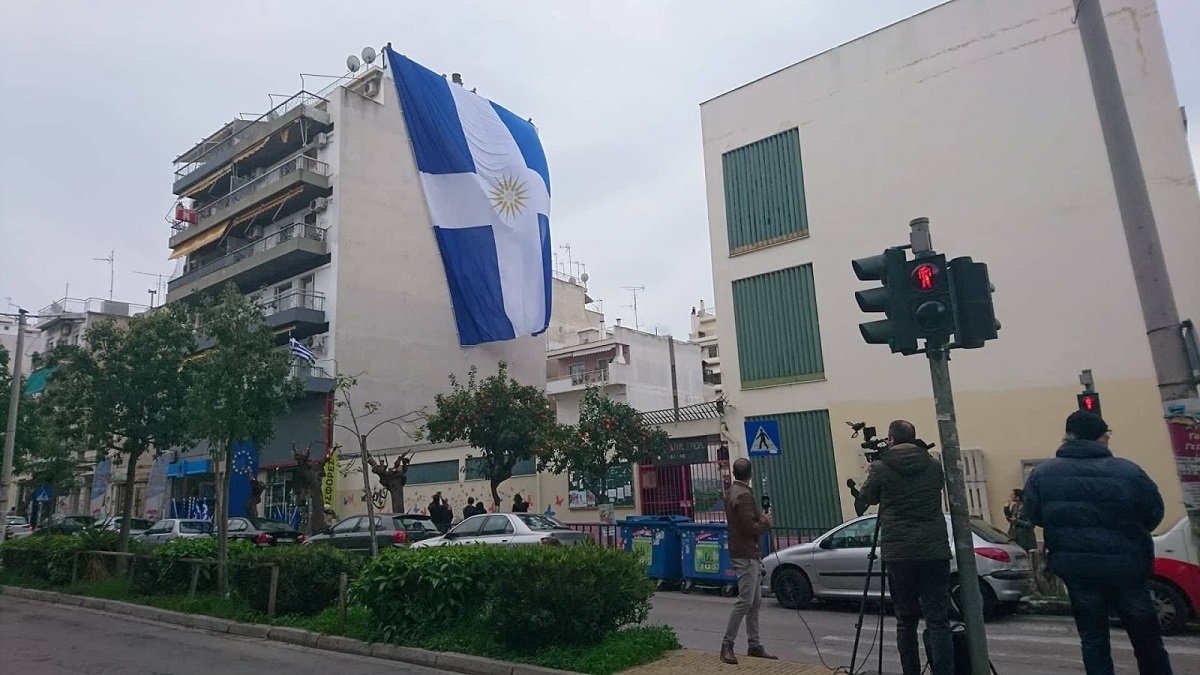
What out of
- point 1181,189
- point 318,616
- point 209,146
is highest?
point 209,146

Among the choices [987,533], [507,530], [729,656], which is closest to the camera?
[729,656]

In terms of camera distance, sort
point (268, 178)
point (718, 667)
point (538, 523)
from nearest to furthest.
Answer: point (718, 667) → point (538, 523) → point (268, 178)

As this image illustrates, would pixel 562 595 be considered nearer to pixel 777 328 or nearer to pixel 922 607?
pixel 922 607

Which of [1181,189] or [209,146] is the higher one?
[209,146]

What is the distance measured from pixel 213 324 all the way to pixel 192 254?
33.6 m

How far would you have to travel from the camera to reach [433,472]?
29.6 meters

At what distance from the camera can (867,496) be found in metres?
6.42

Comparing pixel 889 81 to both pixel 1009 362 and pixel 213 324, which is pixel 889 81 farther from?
pixel 213 324

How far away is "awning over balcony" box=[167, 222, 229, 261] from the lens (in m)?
39.3

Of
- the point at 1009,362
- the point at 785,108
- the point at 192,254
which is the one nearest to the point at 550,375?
the point at 192,254

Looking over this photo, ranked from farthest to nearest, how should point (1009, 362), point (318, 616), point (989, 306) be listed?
point (1009, 362)
point (318, 616)
point (989, 306)

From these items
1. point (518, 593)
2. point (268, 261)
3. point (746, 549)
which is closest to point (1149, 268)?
point (746, 549)

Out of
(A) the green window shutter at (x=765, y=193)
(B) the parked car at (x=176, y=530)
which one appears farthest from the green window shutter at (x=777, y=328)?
(B) the parked car at (x=176, y=530)

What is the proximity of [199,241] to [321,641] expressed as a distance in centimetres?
3565
